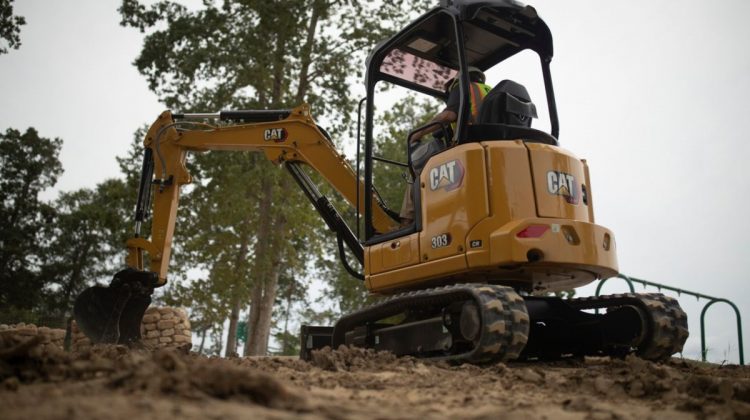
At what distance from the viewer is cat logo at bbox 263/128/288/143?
894 cm

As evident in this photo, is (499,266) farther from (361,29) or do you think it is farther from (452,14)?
(361,29)

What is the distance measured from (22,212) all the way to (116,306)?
3184 cm

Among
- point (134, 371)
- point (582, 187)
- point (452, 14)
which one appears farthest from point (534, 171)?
point (134, 371)

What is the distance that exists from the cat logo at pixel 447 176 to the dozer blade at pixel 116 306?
4291mm

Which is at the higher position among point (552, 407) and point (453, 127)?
point (453, 127)

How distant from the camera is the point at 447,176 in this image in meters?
6.11

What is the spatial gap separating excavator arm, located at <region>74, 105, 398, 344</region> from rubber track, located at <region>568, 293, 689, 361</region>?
2966 millimetres

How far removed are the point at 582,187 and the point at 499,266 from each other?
4.51 ft

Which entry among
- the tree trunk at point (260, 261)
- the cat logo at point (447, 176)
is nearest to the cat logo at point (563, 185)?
the cat logo at point (447, 176)

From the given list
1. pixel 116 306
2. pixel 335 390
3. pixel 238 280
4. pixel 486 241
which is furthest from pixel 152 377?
pixel 238 280

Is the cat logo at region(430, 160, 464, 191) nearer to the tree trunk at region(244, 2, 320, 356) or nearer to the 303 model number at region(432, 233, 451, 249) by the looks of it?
the 303 model number at region(432, 233, 451, 249)

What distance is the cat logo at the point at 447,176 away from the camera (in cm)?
599

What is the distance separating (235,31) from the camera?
18.0 m

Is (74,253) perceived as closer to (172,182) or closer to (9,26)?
(9,26)
